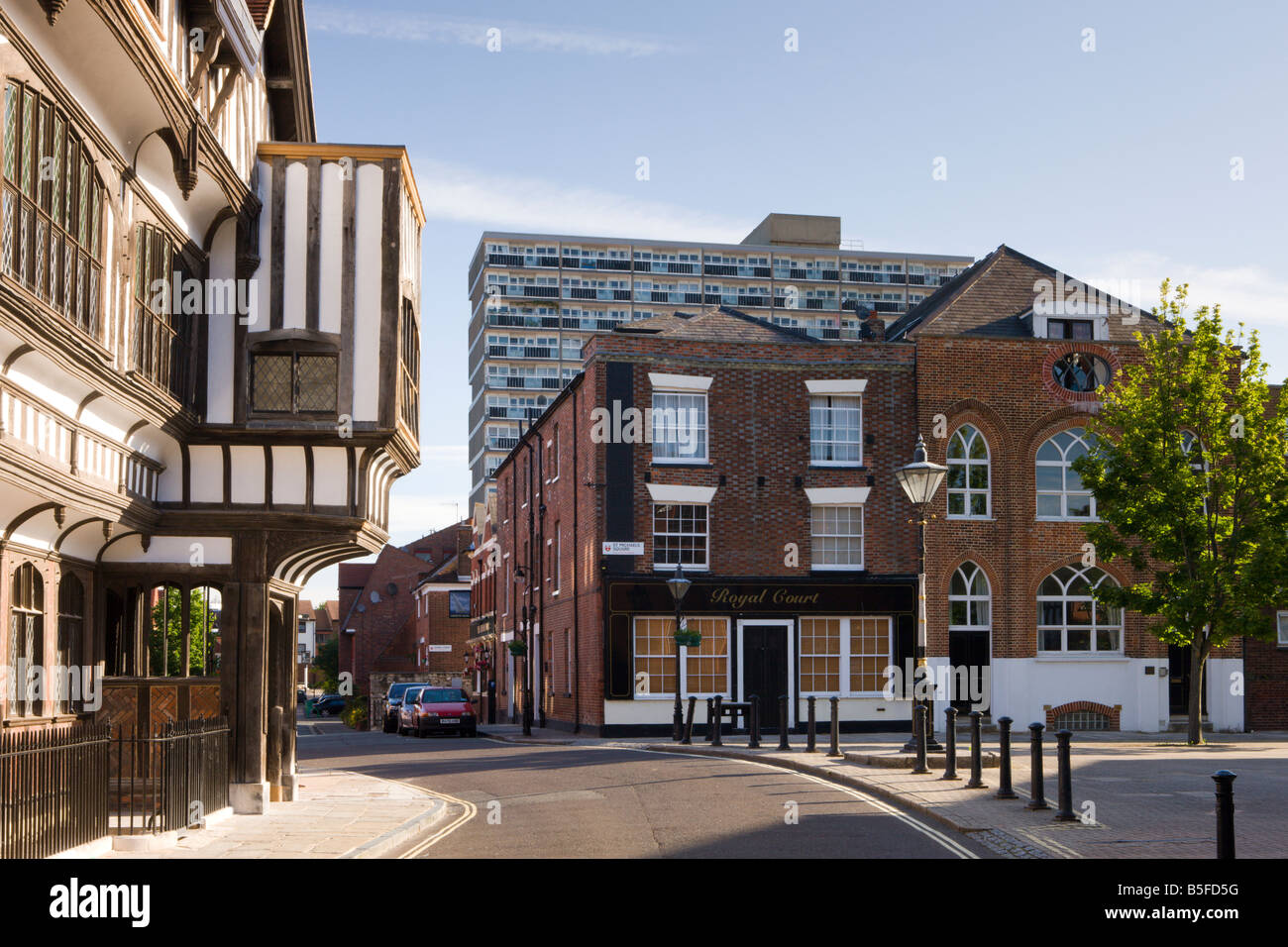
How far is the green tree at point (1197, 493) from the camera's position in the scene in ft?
103

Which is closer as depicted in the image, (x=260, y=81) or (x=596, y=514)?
(x=260, y=81)

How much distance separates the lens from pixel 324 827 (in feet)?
49.1

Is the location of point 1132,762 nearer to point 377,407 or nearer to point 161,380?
point 377,407

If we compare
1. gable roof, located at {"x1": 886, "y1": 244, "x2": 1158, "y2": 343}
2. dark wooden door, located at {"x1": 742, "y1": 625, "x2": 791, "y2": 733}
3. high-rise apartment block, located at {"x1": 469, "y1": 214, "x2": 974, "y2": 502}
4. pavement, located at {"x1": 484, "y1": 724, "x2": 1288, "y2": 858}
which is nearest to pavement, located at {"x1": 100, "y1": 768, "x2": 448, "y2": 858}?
pavement, located at {"x1": 484, "y1": 724, "x2": 1288, "y2": 858}

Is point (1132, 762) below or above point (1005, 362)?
below

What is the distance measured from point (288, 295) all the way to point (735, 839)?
26.5 feet

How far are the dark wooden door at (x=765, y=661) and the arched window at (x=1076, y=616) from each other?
6718 millimetres

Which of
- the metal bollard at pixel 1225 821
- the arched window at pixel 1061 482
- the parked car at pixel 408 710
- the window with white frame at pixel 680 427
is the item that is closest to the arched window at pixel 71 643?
the metal bollard at pixel 1225 821

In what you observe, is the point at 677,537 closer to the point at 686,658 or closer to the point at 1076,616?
the point at 686,658

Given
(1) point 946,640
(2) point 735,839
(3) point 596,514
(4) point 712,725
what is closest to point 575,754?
(4) point 712,725

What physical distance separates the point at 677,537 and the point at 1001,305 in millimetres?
11151

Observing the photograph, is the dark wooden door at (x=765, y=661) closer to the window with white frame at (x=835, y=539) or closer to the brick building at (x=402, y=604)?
the window with white frame at (x=835, y=539)

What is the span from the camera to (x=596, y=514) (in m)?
36.2

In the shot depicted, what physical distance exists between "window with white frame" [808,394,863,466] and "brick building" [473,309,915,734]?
0.04 m
